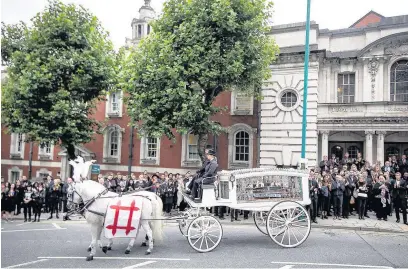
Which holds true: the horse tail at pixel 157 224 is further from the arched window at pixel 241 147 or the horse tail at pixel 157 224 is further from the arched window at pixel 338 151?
the arched window at pixel 338 151

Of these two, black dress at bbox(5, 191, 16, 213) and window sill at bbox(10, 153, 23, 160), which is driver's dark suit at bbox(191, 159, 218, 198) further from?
window sill at bbox(10, 153, 23, 160)

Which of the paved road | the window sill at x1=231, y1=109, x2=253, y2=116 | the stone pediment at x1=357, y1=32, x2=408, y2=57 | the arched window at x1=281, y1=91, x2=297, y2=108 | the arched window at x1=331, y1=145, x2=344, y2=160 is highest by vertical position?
the stone pediment at x1=357, y1=32, x2=408, y2=57

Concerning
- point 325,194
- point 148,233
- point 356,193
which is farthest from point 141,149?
point 148,233

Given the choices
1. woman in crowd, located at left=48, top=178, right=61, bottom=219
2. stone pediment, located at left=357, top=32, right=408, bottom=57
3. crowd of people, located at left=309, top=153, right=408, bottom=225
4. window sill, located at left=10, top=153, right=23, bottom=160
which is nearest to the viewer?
crowd of people, located at left=309, top=153, right=408, bottom=225

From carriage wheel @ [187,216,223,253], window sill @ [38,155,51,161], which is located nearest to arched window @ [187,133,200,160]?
window sill @ [38,155,51,161]

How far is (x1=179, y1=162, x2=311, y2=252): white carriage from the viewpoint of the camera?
9109 millimetres

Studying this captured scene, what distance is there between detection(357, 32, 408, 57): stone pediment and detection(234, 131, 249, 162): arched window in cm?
889

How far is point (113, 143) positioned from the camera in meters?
27.5

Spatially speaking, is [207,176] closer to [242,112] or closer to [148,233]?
[148,233]

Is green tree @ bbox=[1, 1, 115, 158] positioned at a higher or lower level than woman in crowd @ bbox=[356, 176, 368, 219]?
higher

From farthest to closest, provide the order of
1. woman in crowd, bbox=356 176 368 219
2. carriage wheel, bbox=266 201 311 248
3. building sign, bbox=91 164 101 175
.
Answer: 1. building sign, bbox=91 164 101 175
2. woman in crowd, bbox=356 176 368 219
3. carriage wheel, bbox=266 201 311 248

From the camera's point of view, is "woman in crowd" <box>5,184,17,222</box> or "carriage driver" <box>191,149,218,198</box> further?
"woman in crowd" <box>5,184,17,222</box>

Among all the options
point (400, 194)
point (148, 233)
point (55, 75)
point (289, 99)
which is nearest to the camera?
→ point (148, 233)

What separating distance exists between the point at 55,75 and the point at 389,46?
18853 millimetres
